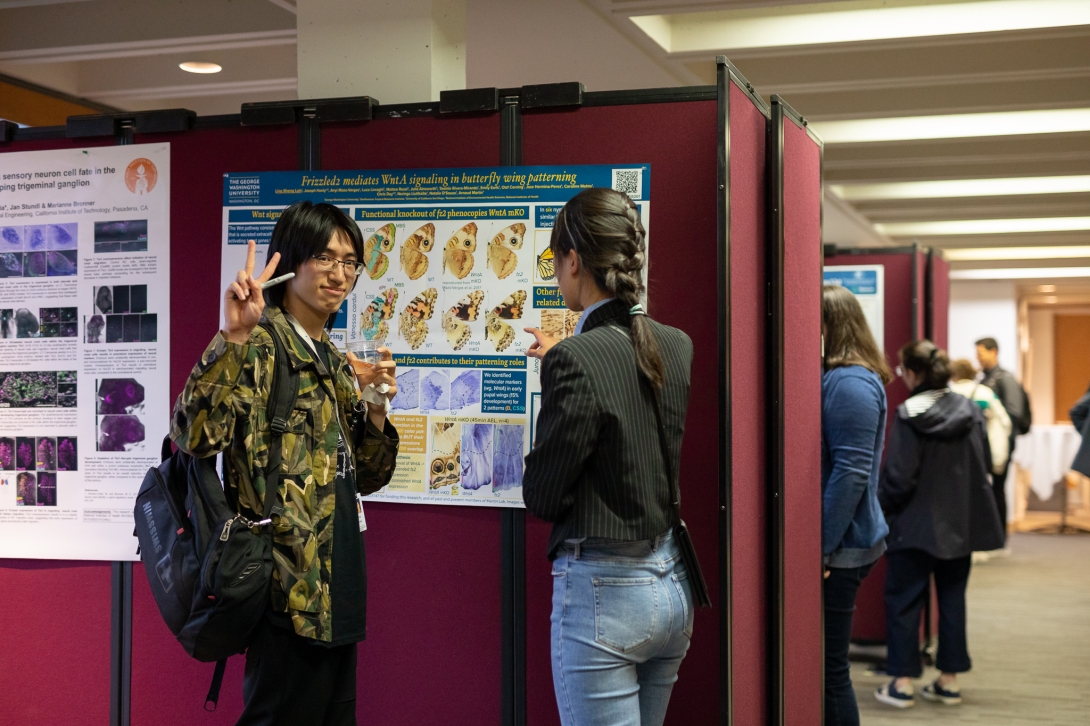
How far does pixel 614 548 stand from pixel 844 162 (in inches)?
243

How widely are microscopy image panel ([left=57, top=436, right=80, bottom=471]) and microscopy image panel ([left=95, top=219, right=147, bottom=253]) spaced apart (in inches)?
24.4

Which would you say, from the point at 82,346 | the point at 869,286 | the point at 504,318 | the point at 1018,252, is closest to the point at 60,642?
the point at 82,346

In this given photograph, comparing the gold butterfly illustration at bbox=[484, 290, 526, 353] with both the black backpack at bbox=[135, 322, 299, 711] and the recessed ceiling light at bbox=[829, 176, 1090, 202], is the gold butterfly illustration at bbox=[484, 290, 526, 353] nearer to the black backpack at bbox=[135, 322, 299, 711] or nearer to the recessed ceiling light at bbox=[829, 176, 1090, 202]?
the black backpack at bbox=[135, 322, 299, 711]

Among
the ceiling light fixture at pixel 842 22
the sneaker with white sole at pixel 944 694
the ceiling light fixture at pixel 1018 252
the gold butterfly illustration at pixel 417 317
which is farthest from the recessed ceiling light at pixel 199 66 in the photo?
the ceiling light fixture at pixel 1018 252

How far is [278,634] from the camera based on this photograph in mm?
2057

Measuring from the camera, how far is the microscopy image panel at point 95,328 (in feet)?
10.6

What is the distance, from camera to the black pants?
2.04m

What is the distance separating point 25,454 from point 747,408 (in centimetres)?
231

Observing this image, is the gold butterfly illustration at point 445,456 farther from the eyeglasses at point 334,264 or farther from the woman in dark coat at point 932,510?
the woman in dark coat at point 932,510

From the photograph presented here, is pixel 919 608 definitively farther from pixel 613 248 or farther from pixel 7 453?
pixel 7 453

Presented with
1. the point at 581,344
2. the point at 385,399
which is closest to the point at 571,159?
the point at 385,399

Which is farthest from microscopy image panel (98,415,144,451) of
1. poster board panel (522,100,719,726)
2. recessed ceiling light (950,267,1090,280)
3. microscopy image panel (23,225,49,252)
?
recessed ceiling light (950,267,1090,280)

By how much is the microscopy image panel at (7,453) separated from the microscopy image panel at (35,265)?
54cm

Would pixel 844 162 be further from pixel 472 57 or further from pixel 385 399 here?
pixel 385 399
